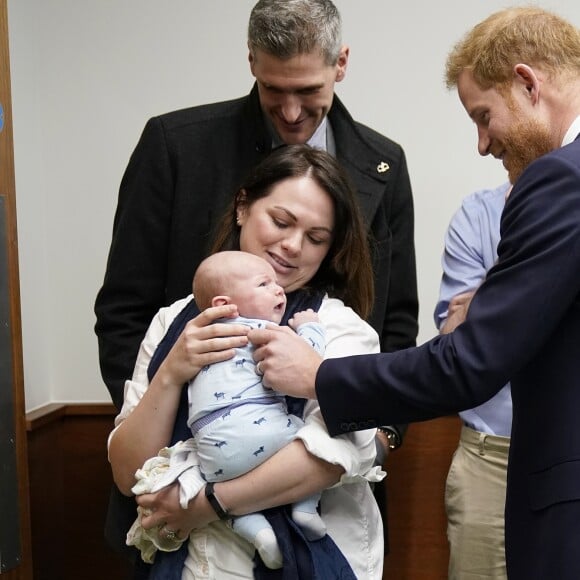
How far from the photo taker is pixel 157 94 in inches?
123

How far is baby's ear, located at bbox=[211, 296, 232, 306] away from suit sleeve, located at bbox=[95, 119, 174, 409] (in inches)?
23.8

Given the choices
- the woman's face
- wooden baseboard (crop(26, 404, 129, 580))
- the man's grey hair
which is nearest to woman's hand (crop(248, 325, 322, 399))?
the woman's face

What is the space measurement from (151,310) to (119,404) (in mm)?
255

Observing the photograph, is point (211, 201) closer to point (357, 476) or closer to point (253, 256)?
point (253, 256)

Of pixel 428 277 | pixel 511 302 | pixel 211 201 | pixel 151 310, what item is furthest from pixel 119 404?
A: pixel 428 277

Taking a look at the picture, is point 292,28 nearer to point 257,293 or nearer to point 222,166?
point 222,166

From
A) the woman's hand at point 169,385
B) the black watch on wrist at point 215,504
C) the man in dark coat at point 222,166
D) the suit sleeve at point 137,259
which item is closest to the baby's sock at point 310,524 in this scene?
the black watch on wrist at point 215,504

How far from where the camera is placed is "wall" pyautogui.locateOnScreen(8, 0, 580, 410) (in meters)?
3.09

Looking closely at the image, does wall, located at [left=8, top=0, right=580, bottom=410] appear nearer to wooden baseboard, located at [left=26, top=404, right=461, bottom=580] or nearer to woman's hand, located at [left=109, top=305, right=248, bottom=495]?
wooden baseboard, located at [left=26, top=404, right=461, bottom=580]

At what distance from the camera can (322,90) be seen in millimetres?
2074

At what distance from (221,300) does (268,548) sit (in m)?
0.45

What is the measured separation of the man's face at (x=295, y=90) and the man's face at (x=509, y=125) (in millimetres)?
420

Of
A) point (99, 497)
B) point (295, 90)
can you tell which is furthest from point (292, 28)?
point (99, 497)

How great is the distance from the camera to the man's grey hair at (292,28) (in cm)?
200
